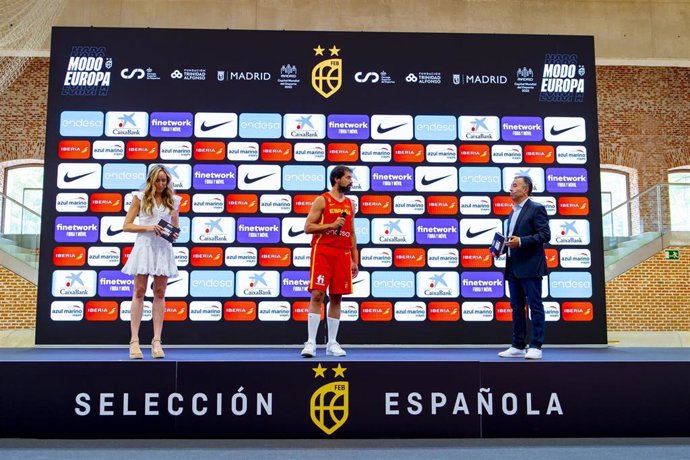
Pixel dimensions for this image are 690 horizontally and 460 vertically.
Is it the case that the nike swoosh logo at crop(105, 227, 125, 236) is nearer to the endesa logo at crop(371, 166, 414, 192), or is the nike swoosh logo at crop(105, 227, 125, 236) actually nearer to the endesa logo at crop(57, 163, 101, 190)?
the endesa logo at crop(57, 163, 101, 190)

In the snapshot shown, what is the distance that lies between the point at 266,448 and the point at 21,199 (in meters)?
11.9

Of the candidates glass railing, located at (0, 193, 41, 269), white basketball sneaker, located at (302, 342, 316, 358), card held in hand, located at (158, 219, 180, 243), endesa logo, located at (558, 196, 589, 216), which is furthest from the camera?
glass railing, located at (0, 193, 41, 269)

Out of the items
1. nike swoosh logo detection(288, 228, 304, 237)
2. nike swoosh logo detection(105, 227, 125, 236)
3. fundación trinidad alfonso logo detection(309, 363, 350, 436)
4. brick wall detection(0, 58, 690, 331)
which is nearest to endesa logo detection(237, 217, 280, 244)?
nike swoosh logo detection(288, 228, 304, 237)

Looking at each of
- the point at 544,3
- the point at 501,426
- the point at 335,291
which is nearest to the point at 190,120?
the point at 335,291

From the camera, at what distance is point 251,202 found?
262 inches

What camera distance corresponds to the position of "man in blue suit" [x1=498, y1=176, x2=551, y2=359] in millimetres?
4832

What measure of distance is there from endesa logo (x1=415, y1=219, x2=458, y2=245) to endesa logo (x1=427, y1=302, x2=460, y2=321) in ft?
2.28

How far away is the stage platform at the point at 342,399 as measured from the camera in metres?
3.75

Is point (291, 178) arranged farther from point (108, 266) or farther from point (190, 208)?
point (108, 266)

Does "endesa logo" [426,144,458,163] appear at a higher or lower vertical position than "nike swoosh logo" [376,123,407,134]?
lower

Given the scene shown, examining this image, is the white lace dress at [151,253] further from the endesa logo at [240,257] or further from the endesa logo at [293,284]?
the endesa logo at [293,284]

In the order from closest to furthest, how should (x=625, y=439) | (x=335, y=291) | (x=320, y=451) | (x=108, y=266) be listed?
(x=320, y=451), (x=625, y=439), (x=335, y=291), (x=108, y=266)

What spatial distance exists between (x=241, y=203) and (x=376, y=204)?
1.49 metres

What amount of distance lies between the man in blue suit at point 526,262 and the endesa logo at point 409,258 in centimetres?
168
